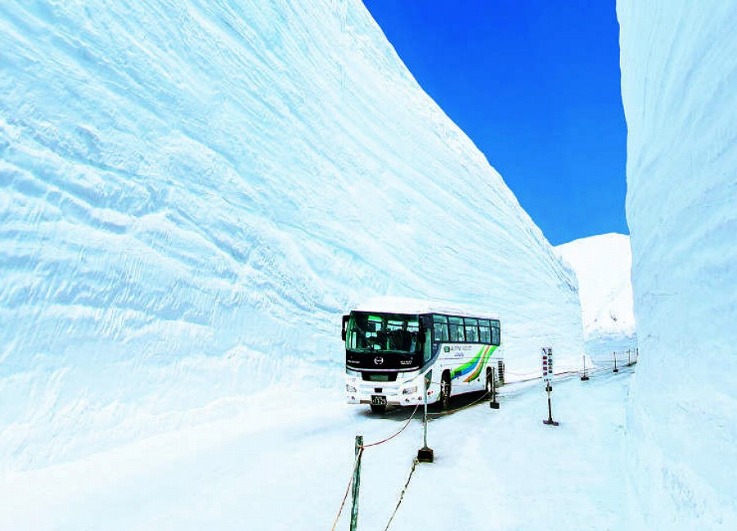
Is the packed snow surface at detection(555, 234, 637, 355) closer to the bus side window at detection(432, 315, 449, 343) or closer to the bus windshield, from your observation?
the bus side window at detection(432, 315, 449, 343)

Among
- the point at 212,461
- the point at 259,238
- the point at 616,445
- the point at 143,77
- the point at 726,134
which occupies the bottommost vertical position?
the point at 212,461

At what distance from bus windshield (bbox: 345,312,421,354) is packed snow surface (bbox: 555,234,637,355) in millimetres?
48451

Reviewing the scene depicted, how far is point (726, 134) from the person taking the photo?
3.52 metres

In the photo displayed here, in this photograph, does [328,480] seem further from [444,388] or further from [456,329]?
[456,329]

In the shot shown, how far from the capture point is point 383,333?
1148 centimetres

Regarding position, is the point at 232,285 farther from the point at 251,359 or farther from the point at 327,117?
the point at 327,117

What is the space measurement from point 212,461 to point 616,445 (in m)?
6.67

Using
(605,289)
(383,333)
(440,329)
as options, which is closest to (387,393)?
(383,333)

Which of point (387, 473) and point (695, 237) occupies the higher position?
point (695, 237)

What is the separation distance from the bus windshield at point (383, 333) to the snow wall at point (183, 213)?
3056 mm

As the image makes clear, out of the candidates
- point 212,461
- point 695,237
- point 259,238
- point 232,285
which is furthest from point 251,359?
point 695,237

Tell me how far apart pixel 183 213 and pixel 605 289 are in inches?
2982

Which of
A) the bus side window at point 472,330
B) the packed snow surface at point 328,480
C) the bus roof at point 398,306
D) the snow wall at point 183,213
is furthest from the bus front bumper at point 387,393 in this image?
the bus side window at point 472,330

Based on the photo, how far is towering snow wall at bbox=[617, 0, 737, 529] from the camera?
129 inches
